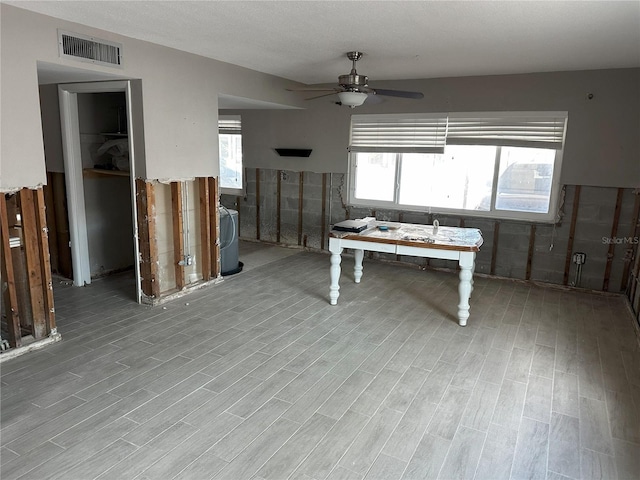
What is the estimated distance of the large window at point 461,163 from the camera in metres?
5.46

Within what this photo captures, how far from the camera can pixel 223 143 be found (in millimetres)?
7773

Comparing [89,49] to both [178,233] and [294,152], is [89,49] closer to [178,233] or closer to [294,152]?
[178,233]

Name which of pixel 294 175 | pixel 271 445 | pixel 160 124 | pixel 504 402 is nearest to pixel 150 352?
pixel 271 445

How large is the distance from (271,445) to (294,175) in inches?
201

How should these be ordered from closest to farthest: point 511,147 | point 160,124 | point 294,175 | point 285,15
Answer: point 285,15, point 160,124, point 511,147, point 294,175

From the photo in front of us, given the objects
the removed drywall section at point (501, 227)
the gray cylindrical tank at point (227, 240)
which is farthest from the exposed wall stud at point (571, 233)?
the gray cylindrical tank at point (227, 240)

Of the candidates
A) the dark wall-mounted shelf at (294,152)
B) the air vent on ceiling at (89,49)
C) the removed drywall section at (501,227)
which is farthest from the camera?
the dark wall-mounted shelf at (294,152)

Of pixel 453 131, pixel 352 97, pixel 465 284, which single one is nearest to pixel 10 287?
pixel 352 97

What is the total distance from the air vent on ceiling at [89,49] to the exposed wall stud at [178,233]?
131 cm

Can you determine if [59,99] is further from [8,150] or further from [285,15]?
[285,15]

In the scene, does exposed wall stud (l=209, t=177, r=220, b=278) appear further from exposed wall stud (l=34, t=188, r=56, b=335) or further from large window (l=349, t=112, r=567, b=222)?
large window (l=349, t=112, r=567, b=222)

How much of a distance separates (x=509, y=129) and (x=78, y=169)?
16.9 feet

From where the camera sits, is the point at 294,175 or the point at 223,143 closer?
the point at 294,175

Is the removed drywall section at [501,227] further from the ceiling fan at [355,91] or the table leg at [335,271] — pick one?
the ceiling fan at [355,91]
